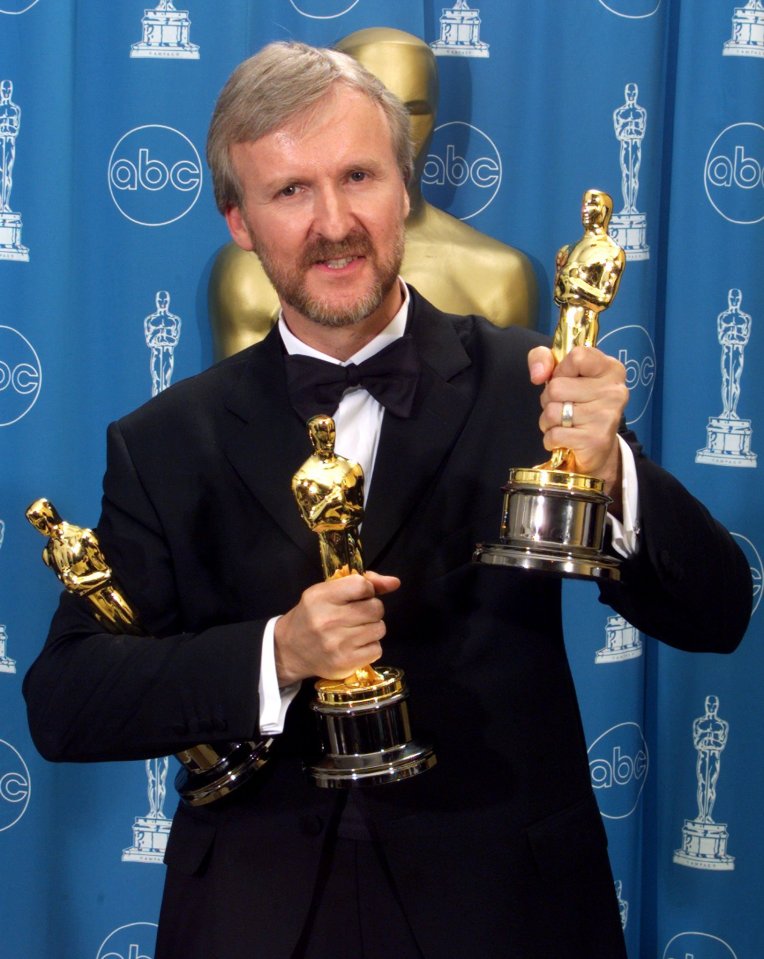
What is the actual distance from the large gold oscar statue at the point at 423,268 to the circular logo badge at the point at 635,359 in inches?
10.5

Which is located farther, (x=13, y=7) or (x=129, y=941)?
(x=129, y=941)

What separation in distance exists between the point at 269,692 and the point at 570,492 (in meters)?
0.40

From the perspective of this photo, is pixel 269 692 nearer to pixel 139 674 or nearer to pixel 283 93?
pixel 139 674

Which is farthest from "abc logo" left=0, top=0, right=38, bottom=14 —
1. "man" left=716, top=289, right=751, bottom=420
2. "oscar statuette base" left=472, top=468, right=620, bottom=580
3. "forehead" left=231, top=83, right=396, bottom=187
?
"oscar statuette base" left=472, top=468, right=620, bottom=580

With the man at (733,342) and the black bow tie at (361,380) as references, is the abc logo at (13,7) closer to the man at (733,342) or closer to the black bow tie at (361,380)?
the black bow tie at (361,380)

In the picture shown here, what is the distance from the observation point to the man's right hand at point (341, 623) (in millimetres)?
1231

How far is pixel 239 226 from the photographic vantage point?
1.63 meters

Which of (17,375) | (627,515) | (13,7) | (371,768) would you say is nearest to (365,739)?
(371,768)

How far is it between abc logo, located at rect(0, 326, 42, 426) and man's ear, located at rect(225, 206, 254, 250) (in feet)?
3.12

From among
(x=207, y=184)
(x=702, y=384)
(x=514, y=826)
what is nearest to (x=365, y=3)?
(x=207, y=184)

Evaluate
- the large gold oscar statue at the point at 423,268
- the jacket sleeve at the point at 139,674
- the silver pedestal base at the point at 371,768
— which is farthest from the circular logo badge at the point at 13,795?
the silver pedestal base at the point at 371,768

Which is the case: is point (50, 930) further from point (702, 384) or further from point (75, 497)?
point (702, 384)

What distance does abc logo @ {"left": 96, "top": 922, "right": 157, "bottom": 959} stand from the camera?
2.53 meters

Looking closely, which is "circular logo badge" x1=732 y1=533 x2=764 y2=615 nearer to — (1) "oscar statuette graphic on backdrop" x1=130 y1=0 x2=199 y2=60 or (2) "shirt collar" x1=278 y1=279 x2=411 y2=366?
(2) "shirt collar" x1=278 y1=279 x2=411 y2=366
